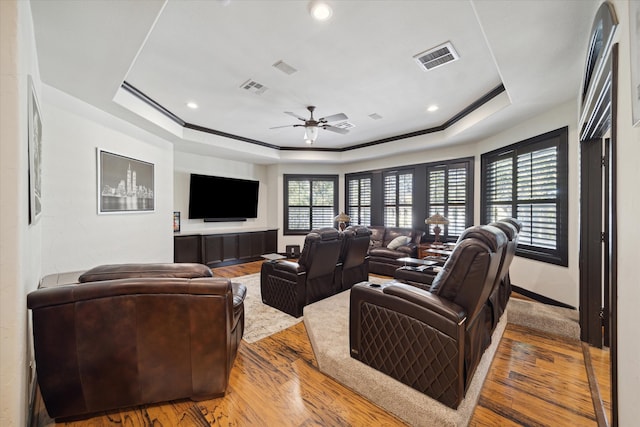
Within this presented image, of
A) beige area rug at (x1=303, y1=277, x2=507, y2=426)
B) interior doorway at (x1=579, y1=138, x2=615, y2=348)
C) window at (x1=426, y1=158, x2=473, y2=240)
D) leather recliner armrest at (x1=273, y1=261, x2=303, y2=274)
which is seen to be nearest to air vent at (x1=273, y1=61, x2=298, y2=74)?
leather recliner armrest at (x1=273, y1=261, x2=303, y2=274)

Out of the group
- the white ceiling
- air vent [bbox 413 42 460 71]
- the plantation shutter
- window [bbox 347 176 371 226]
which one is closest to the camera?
the white ceiling

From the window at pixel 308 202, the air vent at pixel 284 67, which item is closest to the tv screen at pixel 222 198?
the window at pixel 308 202

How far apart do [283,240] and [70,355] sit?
610cm

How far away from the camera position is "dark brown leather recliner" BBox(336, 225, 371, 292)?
373 cm

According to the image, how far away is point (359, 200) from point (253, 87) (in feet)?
15.5

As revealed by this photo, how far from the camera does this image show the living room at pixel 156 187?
1.17 m

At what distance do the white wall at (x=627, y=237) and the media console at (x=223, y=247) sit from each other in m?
6.23

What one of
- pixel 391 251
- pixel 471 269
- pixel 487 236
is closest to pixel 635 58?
pixel 487 236

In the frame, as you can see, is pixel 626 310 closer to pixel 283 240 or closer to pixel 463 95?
pixel 463 95

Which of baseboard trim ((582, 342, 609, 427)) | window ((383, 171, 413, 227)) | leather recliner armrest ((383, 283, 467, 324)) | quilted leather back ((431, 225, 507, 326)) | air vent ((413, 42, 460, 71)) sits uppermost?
air vent ((413, 42, 460, 71))

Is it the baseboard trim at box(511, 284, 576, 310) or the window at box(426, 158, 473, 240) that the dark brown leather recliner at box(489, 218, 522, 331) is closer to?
the baseboard trim at box(511, 284, 576, 310)

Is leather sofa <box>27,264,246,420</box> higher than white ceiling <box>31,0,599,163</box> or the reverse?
the reverse

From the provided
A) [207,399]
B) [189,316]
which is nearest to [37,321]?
[189,316]

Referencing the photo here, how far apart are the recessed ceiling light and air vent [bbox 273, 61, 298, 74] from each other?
2.74 feet
